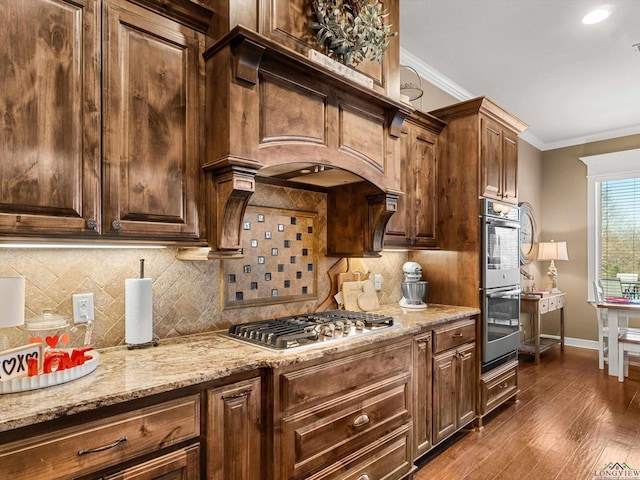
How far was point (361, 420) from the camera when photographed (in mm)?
2021

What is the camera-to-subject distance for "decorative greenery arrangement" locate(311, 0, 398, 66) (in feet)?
6.93

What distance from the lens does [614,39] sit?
3.32 m

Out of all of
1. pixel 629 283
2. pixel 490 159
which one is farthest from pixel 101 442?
pixel 629 283

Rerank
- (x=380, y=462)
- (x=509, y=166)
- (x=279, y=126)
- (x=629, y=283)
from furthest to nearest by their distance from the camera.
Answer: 1. (x=629, y=283)
2. (x=509, y=166)
3. (x=380, y=462)
4. (x=279, y=126)

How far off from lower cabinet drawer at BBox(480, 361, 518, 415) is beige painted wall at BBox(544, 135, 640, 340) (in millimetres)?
3050

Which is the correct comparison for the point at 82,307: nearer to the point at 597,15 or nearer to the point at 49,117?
the point at 49,117

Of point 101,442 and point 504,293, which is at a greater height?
point 504,293

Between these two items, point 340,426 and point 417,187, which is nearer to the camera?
point 340,426

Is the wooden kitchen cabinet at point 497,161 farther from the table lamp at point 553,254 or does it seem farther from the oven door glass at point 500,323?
the table lamp at point 553,254

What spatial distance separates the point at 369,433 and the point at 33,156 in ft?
6.43

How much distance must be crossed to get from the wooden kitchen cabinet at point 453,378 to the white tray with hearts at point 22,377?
2134 millimetres

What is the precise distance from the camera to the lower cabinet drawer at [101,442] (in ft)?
3.50

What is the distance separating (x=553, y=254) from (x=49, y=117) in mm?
6133

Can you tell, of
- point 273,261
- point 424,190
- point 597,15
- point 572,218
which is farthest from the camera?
point 572,218
